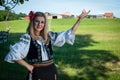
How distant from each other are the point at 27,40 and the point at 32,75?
2.09ft

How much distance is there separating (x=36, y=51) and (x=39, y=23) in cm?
49

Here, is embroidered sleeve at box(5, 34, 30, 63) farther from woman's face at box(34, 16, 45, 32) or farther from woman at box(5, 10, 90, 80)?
woman's face at box(34, 16, 45, 32)

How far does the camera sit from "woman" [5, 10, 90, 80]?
4984mm

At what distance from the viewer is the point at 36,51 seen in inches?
199

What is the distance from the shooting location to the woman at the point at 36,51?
16.4ft

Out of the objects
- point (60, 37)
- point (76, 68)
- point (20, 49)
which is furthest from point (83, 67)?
point (20, 49)

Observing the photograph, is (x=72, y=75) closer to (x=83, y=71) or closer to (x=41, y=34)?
(x=83, y=71)

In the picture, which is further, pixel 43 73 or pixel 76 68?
pixel 76 68

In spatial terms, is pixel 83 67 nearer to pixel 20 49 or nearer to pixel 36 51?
pixel 36 51

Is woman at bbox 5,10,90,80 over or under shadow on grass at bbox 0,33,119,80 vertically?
over

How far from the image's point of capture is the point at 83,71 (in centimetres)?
1128

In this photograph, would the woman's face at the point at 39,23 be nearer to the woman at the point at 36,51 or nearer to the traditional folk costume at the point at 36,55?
the woman at the point at 36,51

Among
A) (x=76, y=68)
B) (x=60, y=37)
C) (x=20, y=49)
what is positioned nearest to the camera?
(x=20, y=49)

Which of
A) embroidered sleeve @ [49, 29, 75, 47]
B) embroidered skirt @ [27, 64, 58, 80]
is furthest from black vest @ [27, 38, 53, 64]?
embroidered sleeve @ [49, 29, 75, 47]
